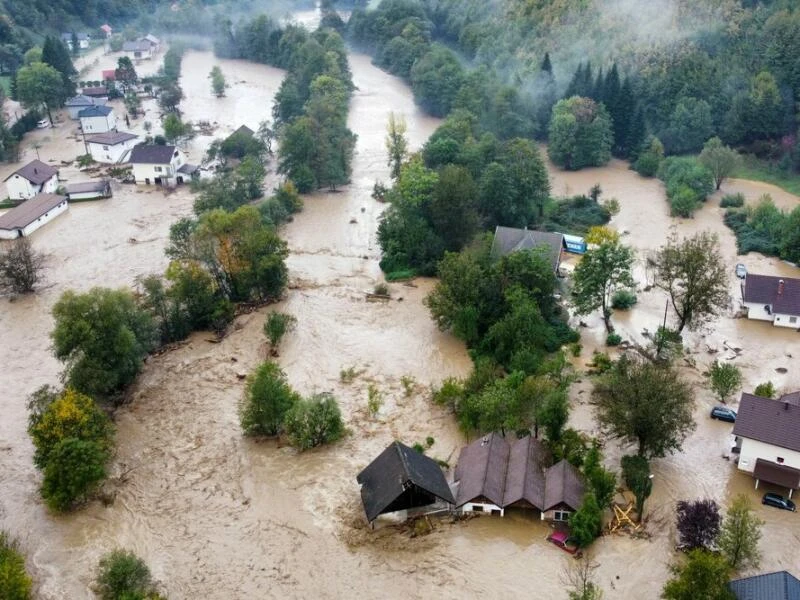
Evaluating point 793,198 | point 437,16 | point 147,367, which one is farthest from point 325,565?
point 437,16

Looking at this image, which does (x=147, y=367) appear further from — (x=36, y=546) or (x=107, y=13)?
(x=107, y=13)

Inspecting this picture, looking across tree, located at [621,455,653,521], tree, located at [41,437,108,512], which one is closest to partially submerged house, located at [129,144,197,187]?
tree, located at [41,437,108,512]

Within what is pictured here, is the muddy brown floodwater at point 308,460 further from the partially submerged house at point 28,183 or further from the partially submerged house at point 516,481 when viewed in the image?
the partially submerged house at point 28,183

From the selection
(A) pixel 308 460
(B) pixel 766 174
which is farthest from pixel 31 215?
(B) pixel 766 174

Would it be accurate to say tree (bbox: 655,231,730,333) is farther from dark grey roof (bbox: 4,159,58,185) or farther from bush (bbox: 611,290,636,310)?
dark grey roof (bbox: 4,159,58,185)

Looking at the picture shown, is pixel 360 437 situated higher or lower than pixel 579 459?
lower
